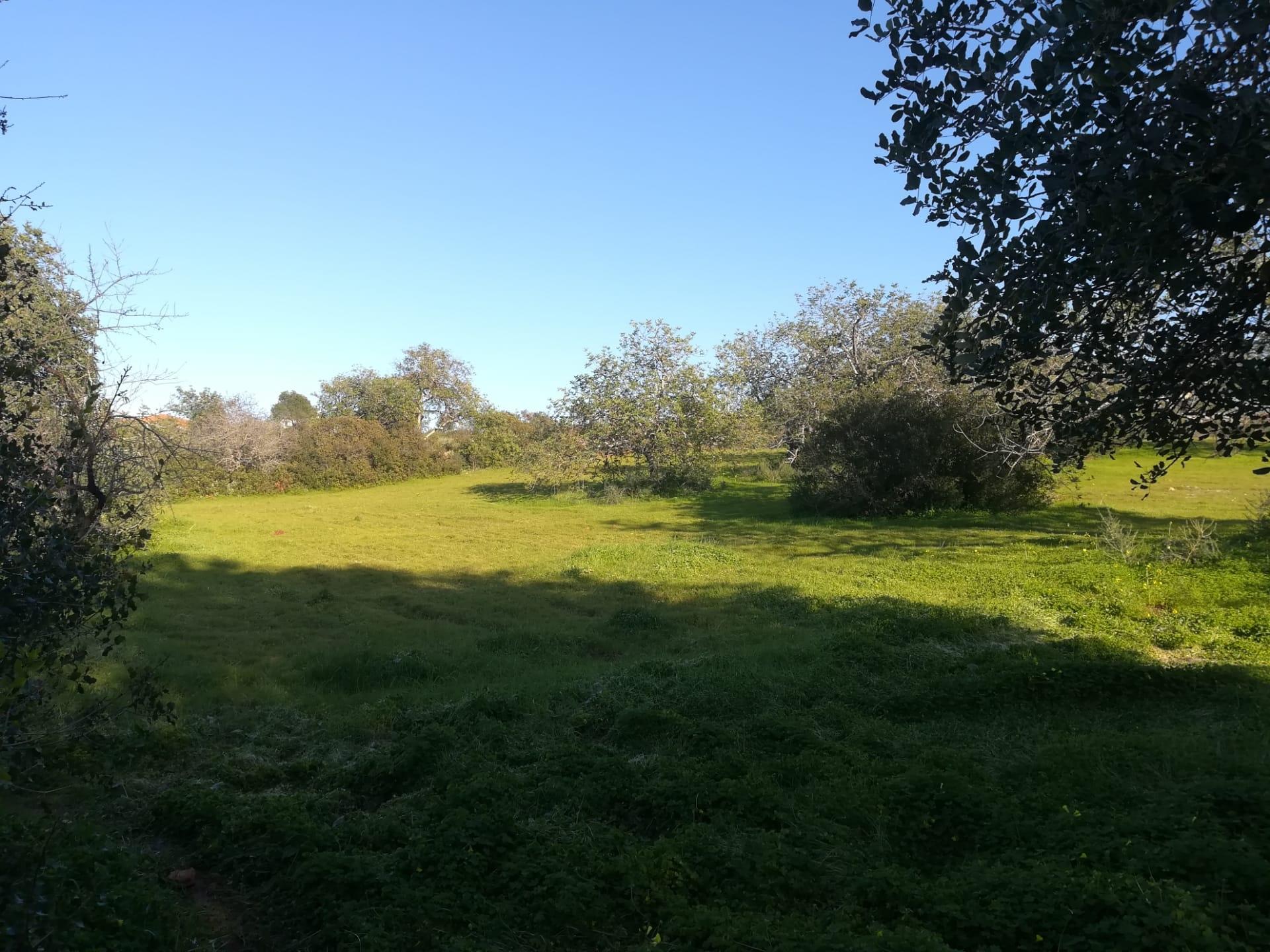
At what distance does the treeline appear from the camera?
2002 centimetres

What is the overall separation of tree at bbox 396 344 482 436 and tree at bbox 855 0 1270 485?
50.4 metres

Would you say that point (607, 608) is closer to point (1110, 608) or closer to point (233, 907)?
point (1110, 608)

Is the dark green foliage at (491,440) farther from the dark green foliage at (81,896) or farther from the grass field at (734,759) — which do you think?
the dark green foliage at (81,896)

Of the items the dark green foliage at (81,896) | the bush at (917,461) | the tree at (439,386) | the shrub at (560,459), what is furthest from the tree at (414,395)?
the dark green foliage at (81,896)

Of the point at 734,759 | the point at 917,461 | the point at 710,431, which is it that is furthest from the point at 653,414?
the point at 734,759

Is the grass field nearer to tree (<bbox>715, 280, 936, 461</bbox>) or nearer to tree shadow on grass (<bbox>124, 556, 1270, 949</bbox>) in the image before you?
tree shadow on grass (<bbox>124, 556, 1270, 949</bbox>)

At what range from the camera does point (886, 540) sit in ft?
55.4

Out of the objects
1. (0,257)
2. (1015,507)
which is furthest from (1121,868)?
(1015,507)

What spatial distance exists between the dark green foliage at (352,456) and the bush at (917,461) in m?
24.8

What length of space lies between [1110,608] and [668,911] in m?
8.21

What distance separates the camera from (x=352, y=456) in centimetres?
3912

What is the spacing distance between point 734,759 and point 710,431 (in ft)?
79.8

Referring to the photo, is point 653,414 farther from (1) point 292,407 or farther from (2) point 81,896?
(1) point 292,407

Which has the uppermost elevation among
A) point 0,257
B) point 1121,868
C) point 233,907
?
point 0,257
